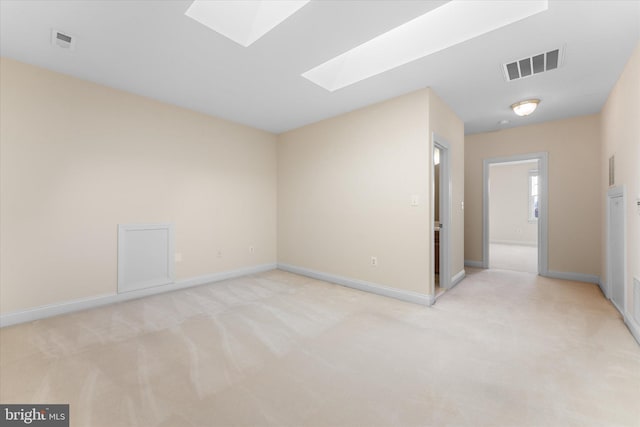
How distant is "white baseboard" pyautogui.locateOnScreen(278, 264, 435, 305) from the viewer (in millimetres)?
3260

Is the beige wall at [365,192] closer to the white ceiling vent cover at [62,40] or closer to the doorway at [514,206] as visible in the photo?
the white ceiling vent cover at [62,40]

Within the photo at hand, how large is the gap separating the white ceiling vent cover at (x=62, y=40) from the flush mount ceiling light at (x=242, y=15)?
47.6 inches

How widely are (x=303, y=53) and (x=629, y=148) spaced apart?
129 inches

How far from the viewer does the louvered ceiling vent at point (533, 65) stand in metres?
2.54

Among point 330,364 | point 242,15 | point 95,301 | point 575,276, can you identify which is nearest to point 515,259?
point 575,276

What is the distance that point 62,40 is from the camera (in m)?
2.35

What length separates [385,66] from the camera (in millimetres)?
2820

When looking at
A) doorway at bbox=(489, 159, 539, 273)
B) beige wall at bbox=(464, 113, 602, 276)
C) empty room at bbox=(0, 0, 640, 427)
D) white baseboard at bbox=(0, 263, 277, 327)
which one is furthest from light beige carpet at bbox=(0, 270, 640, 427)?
doorway at bbox=(489, 159, 539, 273)

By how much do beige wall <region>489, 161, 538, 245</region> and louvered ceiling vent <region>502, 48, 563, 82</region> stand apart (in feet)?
21.7

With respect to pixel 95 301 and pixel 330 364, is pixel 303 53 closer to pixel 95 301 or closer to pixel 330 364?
pixel 330 364

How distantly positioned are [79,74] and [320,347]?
3856 mm

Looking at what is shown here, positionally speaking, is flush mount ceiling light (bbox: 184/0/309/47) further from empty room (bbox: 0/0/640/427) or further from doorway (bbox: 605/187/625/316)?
doorway (bbox: 605/187/625/316)

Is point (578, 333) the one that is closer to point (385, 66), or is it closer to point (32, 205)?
point (385, 66)

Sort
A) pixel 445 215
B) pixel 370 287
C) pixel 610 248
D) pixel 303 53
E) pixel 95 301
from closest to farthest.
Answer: pixel 303 53, pixel 95 301, pixel 610 248, pixel 370 287, pixel 445 215
